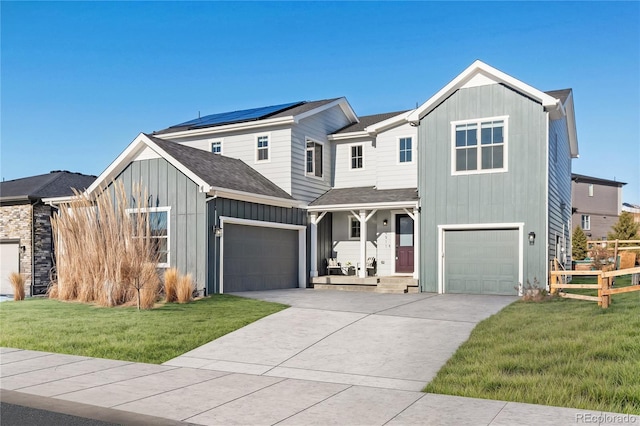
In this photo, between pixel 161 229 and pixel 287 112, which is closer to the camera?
pixel 161 229

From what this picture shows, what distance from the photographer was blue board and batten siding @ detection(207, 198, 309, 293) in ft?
54.0

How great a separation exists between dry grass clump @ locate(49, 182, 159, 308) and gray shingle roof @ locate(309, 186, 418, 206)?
7.07m

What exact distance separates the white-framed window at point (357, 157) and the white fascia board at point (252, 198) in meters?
3.09

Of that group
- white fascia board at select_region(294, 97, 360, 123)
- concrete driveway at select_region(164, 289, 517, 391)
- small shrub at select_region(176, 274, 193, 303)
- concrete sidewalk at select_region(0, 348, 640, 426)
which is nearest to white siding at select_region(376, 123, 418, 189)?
white fascia board at select_region(294, 97, 360, 123)

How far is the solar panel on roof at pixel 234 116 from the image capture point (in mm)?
21997

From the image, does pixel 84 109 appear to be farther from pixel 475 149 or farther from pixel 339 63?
pixel 475 149

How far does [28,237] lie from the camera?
2147cm

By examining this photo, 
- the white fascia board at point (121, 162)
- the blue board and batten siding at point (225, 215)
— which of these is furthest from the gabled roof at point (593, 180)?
the white fascia board at point (121, 162)

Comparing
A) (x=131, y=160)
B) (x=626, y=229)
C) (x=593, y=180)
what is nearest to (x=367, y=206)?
(x=131, y=160)

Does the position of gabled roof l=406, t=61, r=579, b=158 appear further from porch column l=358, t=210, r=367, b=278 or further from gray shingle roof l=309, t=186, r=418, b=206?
porch column l=358, t=210, r=367, b=278

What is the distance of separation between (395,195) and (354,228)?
3.11 metres

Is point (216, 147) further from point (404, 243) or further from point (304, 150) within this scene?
point (404, 243)

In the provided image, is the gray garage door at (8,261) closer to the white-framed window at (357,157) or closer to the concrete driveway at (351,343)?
the concrete driveway at (351,343)

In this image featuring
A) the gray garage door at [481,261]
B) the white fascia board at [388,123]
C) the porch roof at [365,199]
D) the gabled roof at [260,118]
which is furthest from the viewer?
the gabled roof at [260,118]
